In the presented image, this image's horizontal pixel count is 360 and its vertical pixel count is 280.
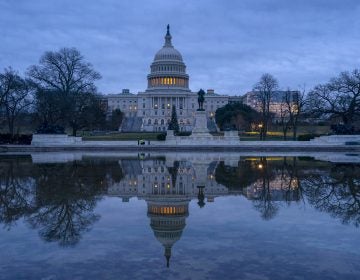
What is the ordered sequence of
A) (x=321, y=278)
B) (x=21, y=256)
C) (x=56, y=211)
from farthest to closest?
(x=56, y=211), (x=21, y=256), (x=321, y=278)

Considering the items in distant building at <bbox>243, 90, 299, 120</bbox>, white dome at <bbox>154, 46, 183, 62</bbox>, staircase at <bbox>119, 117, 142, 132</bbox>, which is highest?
white dome at <bbox>154, 46, 183, 62</bbox>

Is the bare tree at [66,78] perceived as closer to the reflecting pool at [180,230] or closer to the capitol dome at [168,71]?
the reflecting pool at [180,230]

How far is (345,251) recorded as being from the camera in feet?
24.3

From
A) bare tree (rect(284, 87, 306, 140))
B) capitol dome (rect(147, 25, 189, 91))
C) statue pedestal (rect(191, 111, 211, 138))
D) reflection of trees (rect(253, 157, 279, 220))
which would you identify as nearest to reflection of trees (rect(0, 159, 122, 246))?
reflection of trees (rect(253, 157, 279, 220))

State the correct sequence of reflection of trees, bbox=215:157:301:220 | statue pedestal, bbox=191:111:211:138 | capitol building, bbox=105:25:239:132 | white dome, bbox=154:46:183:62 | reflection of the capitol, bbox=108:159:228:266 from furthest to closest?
white dome, bbox=154:46:183:62 < capitol building, bbox=105:25:239:132 < statue pedestal, bbox=191:111:211:138 < reflection of trees, bbox=215:157:301:220 < reflection of the capitol, bbox=108:159:228:266

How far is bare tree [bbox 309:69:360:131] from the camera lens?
180ft

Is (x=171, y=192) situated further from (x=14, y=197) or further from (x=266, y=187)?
(x=14, y=197)

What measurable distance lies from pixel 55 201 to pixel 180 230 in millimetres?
4583

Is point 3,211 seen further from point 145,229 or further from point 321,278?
point 321,278

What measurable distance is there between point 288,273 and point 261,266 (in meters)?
0.45

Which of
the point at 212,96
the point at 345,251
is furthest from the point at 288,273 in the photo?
Result: the point at 212,96

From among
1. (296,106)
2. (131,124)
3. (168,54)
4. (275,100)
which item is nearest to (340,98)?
(296,106)

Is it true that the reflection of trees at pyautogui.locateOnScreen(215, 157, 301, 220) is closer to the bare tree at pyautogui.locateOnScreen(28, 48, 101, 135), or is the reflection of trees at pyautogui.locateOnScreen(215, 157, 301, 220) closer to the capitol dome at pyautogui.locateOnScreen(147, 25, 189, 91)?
the bare tree at pyautogui.locateOnScreen(28, 48, 101, 135)

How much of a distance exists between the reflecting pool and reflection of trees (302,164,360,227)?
0.03 m
